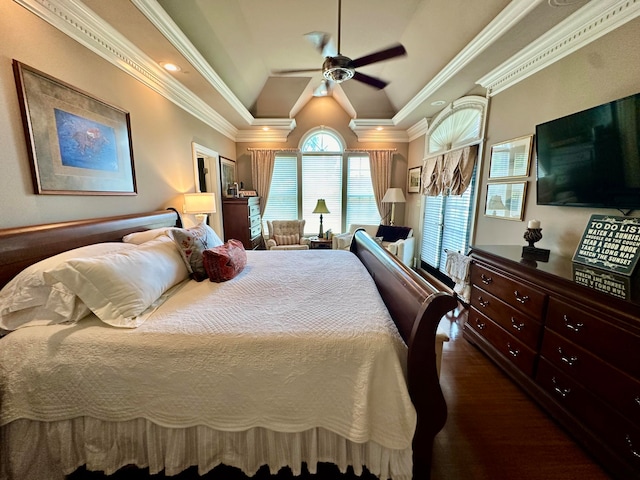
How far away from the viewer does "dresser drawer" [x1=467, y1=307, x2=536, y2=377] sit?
1725mm

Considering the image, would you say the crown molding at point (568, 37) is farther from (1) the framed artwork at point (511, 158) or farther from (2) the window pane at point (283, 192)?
(2) the window pane at point (283, 192)

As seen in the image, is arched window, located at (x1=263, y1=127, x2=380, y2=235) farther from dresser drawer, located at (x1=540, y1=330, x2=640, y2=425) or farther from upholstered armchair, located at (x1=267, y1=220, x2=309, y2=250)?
dresser drawer, located at (x1=540, y1=330, x2=640, y2=425)

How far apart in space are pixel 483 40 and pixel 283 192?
3942 mm

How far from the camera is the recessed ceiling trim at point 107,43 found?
150cm

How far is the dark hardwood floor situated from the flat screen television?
→ 1470 mm

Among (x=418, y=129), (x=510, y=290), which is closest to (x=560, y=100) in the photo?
(x=510, y=290)

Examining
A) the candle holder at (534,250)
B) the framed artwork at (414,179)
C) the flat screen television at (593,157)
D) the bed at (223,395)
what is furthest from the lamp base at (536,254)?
the framed artwork at (414,179)

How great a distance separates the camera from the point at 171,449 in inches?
43.3

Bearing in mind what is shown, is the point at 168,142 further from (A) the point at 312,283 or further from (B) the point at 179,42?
(A) the point at 312,283

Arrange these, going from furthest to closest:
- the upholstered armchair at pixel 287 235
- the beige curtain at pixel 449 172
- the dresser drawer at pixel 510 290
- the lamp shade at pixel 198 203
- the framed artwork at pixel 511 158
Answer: the upholstered armchair at pixel 287 235 → the beige curtain at pixel 449 172 → the lamp shade at pixel 198 203 → the framed artwork at pixel 511 158 → the dresser drawer at pixel 510 290

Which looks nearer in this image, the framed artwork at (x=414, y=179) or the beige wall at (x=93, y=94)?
the beige wall at (x=93, y=94)

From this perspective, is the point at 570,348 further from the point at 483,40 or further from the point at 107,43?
the point at 107,43

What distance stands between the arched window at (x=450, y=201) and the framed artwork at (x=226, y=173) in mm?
3591

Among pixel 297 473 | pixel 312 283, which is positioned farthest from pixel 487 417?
pixel 312 283
